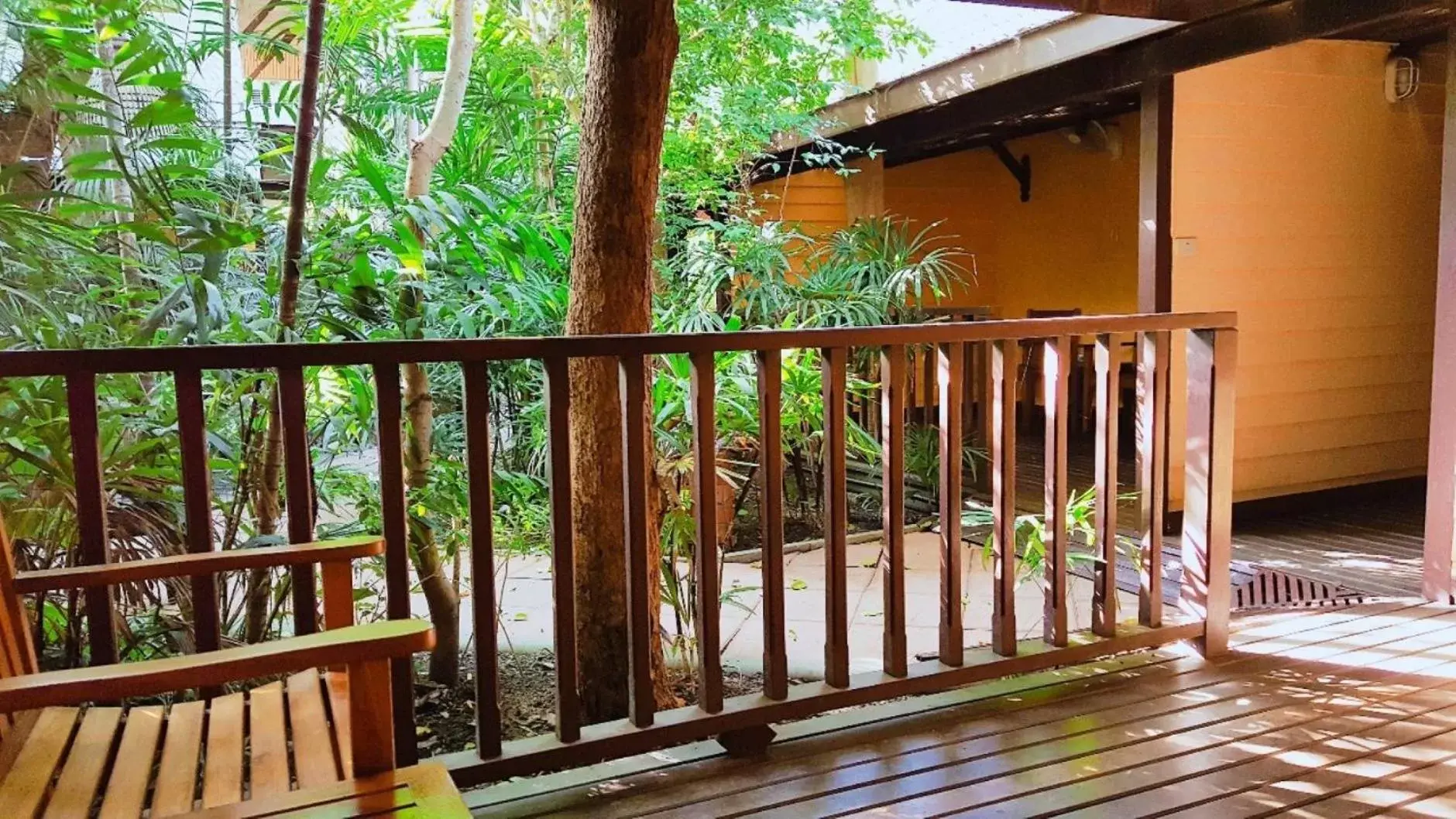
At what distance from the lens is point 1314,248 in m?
5.68

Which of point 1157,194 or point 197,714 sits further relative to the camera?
point 1157,194

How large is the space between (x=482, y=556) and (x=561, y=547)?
0.50 feet

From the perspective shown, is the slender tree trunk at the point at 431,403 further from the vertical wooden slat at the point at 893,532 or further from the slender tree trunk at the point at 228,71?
the vertical wooden slat at the point at 893,532

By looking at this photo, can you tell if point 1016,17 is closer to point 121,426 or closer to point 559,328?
point 559,328

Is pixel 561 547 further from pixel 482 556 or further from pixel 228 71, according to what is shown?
pixel 228 71

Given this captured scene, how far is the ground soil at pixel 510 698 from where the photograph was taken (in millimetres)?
2955

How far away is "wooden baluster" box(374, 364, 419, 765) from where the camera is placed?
6.22ft

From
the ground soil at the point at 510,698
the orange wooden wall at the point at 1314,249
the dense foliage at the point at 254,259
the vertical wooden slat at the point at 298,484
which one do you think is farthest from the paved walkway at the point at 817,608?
the vertical wooden slat at the point at 298,484

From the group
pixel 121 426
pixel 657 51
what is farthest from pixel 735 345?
pixel 121 426

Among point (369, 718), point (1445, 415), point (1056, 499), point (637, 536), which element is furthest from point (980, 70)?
point (369, 718)

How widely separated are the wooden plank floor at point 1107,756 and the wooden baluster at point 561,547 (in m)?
0.19

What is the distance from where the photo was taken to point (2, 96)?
103 inches

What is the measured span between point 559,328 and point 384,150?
868 mm

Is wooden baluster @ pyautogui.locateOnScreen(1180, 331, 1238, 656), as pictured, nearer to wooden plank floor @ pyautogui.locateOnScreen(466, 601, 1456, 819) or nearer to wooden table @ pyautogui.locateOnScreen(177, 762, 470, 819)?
wooden plank floor @ pyautogui.locateOnScreen(466, 601, 1456, 819)
